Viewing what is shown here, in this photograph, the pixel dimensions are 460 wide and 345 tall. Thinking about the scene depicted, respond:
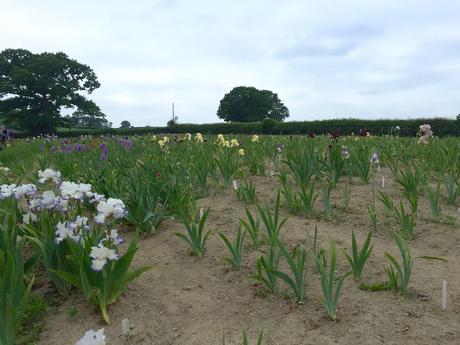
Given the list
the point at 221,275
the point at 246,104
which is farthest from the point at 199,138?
the point at 246,104

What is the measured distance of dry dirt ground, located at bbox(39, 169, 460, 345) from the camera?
210cm

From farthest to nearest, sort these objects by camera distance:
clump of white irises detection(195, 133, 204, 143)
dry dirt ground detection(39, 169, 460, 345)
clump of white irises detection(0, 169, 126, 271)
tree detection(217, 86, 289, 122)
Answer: tree detection(217, 86, 289, 122) → clump of white irises detection(195, 133, 204, 143) → clump of white irises detection(0, 169, 126, 271) → dry dirt ground detection(39, 169, 460, 345)

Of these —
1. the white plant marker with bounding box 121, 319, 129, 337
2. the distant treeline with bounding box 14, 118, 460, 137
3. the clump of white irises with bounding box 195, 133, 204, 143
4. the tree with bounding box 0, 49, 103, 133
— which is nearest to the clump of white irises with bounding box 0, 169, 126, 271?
the white plant marker with bounding box 121, 319, 129, 337

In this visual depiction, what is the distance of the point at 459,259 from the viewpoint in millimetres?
2734

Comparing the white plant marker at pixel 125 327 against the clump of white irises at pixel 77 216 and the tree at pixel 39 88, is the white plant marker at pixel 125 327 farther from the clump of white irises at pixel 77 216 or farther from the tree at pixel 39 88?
the tree at pixel 39 88

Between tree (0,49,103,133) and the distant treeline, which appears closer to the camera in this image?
the distant treeline

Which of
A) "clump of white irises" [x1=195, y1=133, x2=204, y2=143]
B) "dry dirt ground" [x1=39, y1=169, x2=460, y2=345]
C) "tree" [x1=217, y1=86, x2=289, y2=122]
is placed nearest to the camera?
"dry dirt ground" [x1=39, y1=169, x2=460, y2=345]

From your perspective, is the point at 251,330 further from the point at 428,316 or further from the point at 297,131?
the point at 297,131

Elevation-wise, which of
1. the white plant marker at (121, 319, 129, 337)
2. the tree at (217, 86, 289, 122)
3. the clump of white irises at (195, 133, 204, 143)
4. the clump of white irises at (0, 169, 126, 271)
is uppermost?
the tree at (217, 86, 289, 122)

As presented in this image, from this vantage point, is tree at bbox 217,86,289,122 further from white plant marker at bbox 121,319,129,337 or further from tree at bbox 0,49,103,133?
white plant marker at bbox 121,319,129,337

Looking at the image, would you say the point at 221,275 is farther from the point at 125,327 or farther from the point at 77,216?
the point at 77,216

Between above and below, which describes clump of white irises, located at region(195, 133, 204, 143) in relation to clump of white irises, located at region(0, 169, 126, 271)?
above

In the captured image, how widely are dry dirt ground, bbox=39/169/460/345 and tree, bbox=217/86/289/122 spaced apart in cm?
6397

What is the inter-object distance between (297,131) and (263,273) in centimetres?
2292
